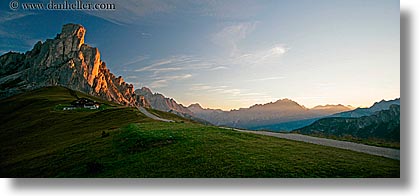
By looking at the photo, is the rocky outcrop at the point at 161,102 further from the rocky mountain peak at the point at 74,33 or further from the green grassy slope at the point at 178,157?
the rocky mountain peak at the point at 74,33

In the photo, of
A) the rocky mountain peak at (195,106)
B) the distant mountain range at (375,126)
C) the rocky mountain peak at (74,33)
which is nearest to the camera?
the distant mountain range at (375,126)

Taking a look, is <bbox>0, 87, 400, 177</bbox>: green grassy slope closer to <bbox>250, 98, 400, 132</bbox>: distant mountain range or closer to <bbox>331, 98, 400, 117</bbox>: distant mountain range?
<bbox>331, 98, 400, 117</bbox>: distant mountain range

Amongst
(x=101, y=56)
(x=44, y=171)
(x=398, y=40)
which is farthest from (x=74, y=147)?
(x=398, y=40)

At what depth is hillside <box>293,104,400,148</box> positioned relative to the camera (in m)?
11.5

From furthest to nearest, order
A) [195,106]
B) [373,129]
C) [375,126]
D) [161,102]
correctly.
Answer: [161,102] → [195,106] → [373,129] → [375,126]

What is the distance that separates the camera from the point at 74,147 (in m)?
14.1

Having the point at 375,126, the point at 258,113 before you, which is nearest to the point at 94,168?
the point at 258,113

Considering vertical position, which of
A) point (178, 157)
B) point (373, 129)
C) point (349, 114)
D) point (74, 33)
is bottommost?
point (178, 157)

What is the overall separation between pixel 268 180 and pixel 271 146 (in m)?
2.35

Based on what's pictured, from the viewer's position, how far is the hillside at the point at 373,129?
37.9 ft

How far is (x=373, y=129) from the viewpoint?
14.3 metres

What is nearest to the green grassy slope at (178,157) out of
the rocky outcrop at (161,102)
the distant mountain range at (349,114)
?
the rocky outcrop at (161,102)

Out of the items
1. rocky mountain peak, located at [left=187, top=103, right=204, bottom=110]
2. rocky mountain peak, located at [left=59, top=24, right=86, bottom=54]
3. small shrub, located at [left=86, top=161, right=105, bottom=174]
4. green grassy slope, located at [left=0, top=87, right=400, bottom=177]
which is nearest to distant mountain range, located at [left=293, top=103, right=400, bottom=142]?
green grassy slope, located at [left=0, top=87, right=400, bottom=177]

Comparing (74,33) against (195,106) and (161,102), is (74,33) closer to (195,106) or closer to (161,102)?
(161,102)
